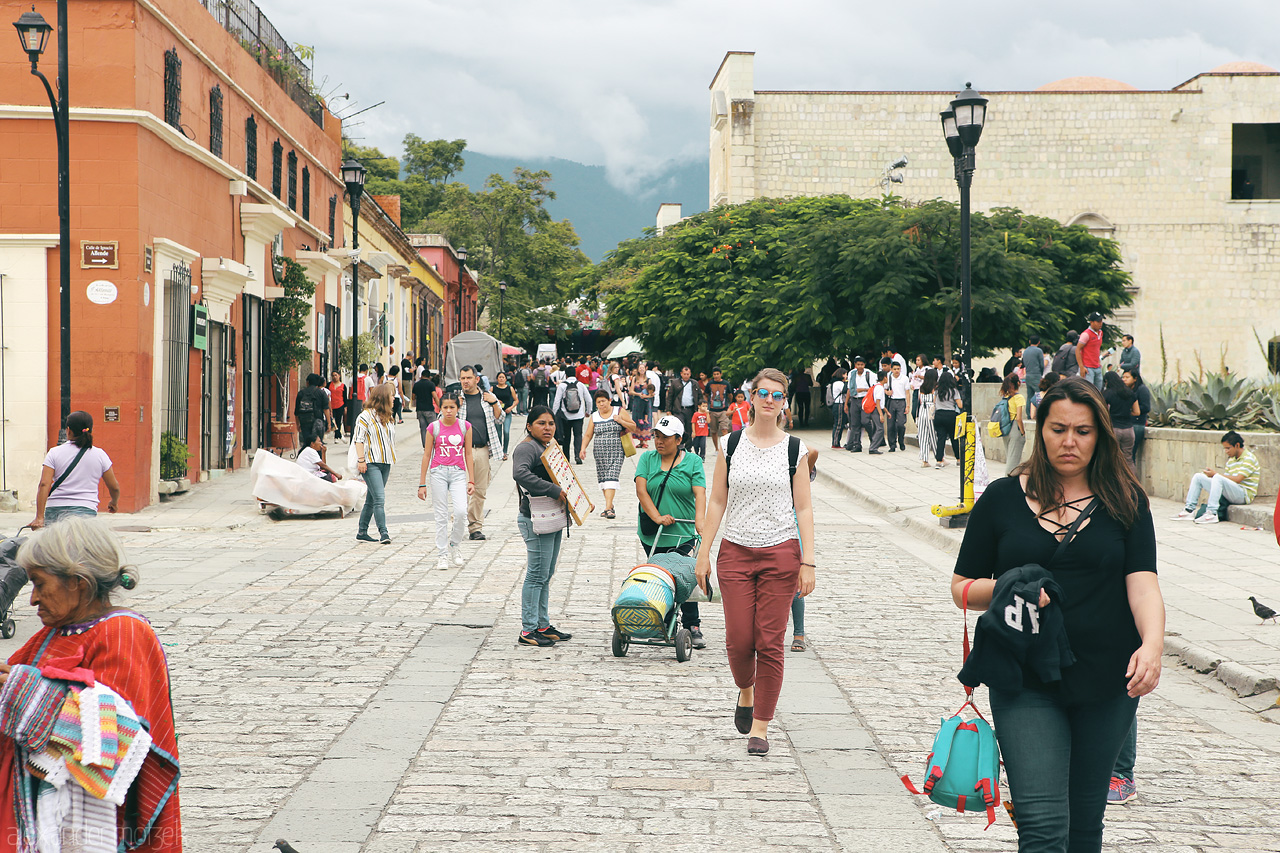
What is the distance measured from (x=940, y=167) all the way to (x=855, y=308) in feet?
85.1

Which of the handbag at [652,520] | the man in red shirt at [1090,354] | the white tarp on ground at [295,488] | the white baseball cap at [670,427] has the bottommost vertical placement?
the white tarp on ground at [295,488]

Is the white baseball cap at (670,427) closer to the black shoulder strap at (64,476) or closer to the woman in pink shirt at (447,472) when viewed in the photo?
the woman in pink shirt at (447,472)

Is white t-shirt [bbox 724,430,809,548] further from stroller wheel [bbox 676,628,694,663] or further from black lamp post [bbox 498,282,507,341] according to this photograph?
black lamp post [bbox 498,282,507,341]

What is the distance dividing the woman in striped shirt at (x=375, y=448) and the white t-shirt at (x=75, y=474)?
12.0 feet

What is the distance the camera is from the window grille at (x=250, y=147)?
21.5 metres

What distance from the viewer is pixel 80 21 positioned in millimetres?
15383

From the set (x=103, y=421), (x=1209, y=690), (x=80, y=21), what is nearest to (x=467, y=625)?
(x=1209, y=690)

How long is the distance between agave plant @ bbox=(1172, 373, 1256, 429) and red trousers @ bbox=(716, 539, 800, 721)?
12699 mm

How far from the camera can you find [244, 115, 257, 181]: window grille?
21516 millimetres

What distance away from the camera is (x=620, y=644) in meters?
7.72

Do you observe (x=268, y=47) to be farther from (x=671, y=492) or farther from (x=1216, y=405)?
(x=671, y=492)

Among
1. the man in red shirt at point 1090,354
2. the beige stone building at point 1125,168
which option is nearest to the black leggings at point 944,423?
the man in red shirt at point 1090,354

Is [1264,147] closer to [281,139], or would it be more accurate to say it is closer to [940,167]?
[940,167]

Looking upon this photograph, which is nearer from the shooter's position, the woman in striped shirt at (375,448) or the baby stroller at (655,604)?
the baby stroller at (655,604)
